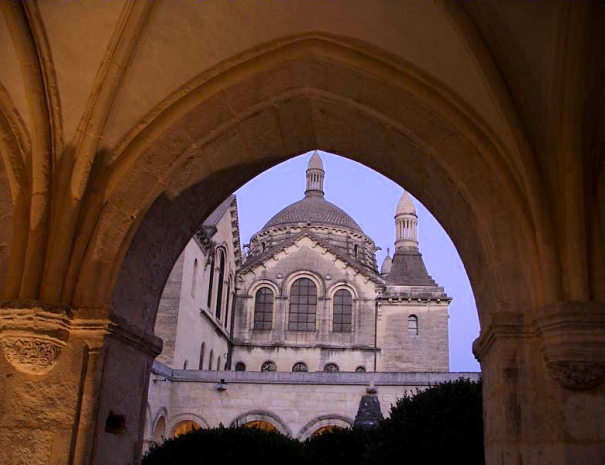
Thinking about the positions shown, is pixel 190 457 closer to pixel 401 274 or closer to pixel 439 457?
pixel 439 457

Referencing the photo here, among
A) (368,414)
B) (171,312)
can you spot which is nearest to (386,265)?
(171,312)

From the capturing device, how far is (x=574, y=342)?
4637mm

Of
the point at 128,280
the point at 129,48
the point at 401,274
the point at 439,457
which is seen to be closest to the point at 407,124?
the point at 129,48

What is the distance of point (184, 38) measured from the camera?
18.5ft

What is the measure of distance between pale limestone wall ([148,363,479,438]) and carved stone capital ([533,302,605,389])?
18269 millimetres

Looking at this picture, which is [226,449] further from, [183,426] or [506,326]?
[183,426]

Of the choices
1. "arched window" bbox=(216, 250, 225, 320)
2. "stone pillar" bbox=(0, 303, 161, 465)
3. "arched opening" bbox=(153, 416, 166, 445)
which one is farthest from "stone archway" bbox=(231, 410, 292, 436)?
"stone pillar" bbox=(0, 303, 161, 465)

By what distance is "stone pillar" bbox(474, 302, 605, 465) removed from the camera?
459 cm

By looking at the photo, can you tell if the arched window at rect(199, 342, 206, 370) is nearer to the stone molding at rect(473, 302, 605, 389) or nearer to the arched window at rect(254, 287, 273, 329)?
the arched window at rect(254, 287, 273, 329)

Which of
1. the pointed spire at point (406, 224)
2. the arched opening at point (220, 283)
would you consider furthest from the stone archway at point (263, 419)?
the pointed spire at point (406, 224)

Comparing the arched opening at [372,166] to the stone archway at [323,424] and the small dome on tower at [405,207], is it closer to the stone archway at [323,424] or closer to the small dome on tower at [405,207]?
the stone archway at [323,424]

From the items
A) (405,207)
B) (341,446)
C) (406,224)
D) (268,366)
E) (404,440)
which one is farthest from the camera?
(405,207)

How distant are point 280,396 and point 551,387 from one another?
61.6 feet

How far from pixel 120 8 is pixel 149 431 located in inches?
677
